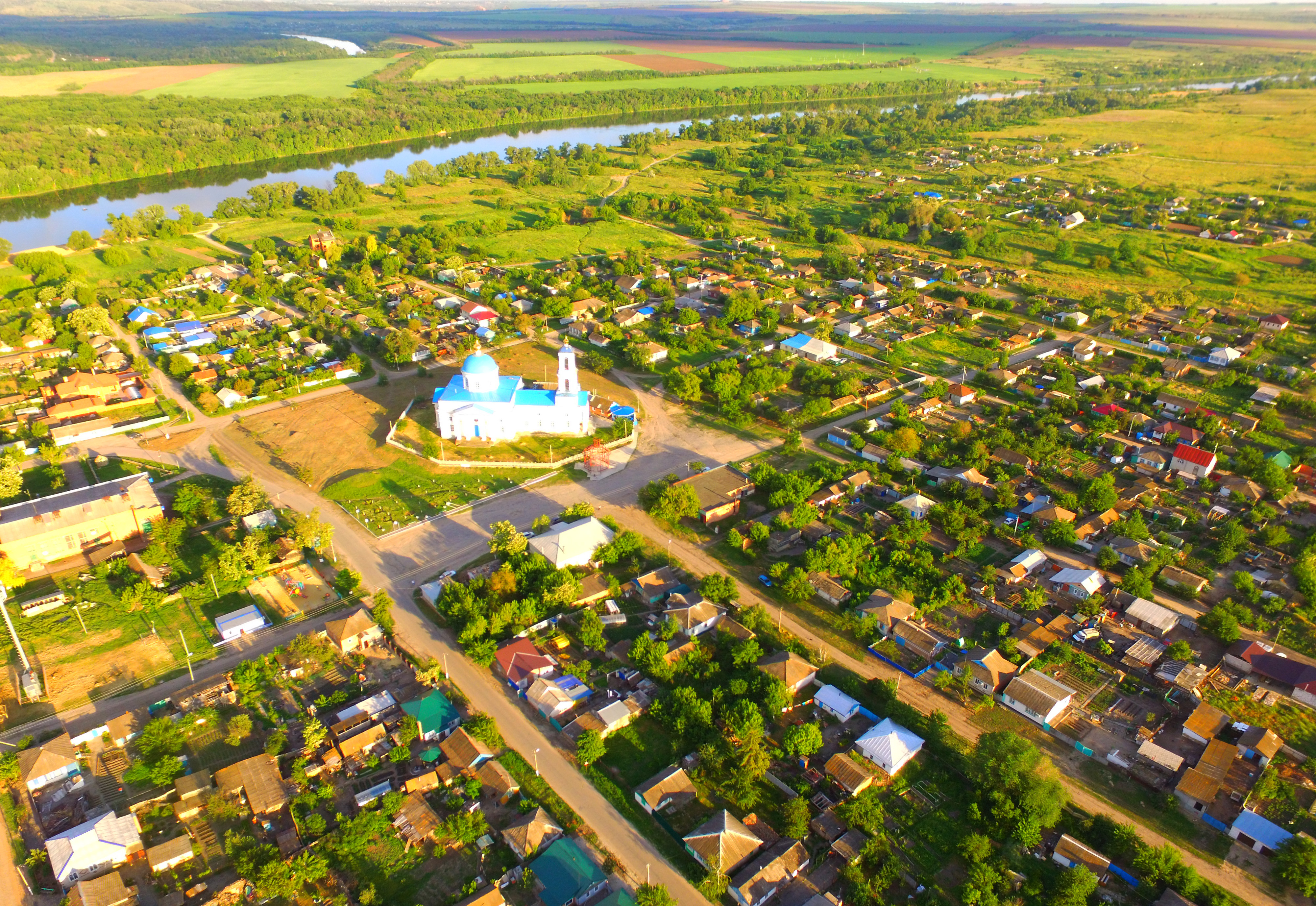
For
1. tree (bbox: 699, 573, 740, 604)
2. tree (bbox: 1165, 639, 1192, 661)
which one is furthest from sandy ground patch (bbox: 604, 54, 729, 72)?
tree (bbox: 1165, 639, 1192, 661)

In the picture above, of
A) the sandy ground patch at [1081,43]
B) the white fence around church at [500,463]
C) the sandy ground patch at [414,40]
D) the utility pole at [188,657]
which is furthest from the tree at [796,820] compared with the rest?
the sandy ground patch at [1081,43]

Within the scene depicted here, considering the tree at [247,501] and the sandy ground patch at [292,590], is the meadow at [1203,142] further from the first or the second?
the tree at [247,501]

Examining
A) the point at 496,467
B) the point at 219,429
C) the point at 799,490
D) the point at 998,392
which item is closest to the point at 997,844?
the point at 799,490

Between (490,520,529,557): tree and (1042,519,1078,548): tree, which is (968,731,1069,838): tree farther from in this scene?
(490,520,529,557): tree

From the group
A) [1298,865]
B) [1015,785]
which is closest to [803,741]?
[1015,785]

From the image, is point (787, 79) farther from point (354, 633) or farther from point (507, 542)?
point (354, 633)

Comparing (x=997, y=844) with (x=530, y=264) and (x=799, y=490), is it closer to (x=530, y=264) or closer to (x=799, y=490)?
(x=799, y=490)
